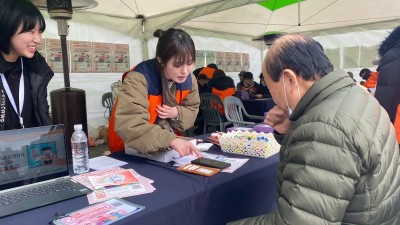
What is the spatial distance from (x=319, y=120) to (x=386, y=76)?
3.35ft

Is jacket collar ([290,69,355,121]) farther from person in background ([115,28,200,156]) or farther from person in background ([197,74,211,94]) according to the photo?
person in background ([197,74,211,94])

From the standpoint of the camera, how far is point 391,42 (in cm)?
166

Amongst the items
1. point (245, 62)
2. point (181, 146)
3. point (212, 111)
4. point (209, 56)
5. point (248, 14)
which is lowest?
point (212, 111)

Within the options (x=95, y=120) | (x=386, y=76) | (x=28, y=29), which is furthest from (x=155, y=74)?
(x=95, y=120)

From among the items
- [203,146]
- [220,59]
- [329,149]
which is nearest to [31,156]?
[203,146]

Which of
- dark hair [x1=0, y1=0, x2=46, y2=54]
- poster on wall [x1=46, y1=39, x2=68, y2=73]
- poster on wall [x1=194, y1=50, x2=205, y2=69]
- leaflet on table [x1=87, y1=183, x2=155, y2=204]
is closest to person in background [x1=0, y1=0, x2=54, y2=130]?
dark hair [x1=0, y1=0, x2=46, y2=54]

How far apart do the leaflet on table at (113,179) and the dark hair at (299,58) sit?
0.66m

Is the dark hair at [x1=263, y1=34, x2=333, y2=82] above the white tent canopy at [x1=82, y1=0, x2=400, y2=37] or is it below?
below

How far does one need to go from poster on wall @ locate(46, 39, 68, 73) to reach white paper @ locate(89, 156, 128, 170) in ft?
10.5

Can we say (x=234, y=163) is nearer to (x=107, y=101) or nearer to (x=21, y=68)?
(x=21, y=68)

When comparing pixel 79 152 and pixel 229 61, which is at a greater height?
pixel 229 61

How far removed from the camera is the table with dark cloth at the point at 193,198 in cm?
92

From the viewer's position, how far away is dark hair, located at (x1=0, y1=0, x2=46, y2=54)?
Result: 132cm

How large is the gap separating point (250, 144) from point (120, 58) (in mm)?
3844
